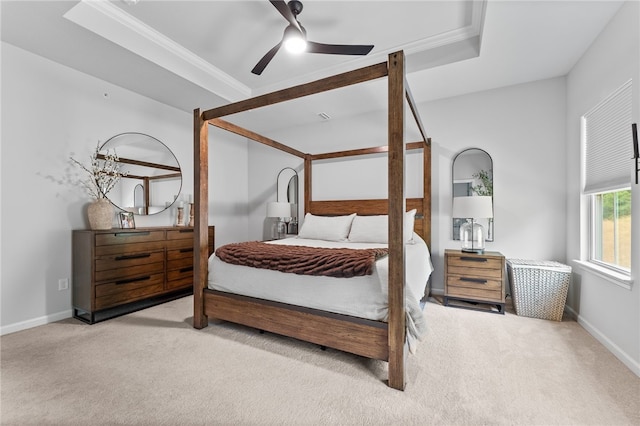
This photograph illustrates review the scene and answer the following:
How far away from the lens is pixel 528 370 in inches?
74.9

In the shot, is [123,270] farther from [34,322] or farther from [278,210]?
[278,210]

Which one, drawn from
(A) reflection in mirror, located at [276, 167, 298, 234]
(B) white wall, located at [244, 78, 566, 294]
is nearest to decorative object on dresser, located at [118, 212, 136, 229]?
(A) reflection in mirror, located at [276, 167, 298, 234]

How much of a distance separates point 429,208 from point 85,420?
359 centimetres

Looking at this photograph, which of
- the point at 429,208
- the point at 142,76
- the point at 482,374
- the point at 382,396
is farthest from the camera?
the point at 429,208

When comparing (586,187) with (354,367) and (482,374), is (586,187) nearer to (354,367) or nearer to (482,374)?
(482,374)

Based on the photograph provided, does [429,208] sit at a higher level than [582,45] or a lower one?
lower

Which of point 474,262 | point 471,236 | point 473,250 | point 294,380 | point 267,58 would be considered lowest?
point 294,380

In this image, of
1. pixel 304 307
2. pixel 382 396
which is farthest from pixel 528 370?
pixel 304 307

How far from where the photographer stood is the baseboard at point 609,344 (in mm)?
1892

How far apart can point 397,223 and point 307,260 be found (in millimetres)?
812

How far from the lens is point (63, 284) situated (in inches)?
114

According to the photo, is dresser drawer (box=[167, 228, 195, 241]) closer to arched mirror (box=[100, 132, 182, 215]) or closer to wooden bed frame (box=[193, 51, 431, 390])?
arched mirror (box=[100, 132, 182, 215])

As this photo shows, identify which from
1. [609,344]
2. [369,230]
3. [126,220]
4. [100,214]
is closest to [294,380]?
[369,230]

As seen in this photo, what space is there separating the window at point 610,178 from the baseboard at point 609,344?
0.55 meters
